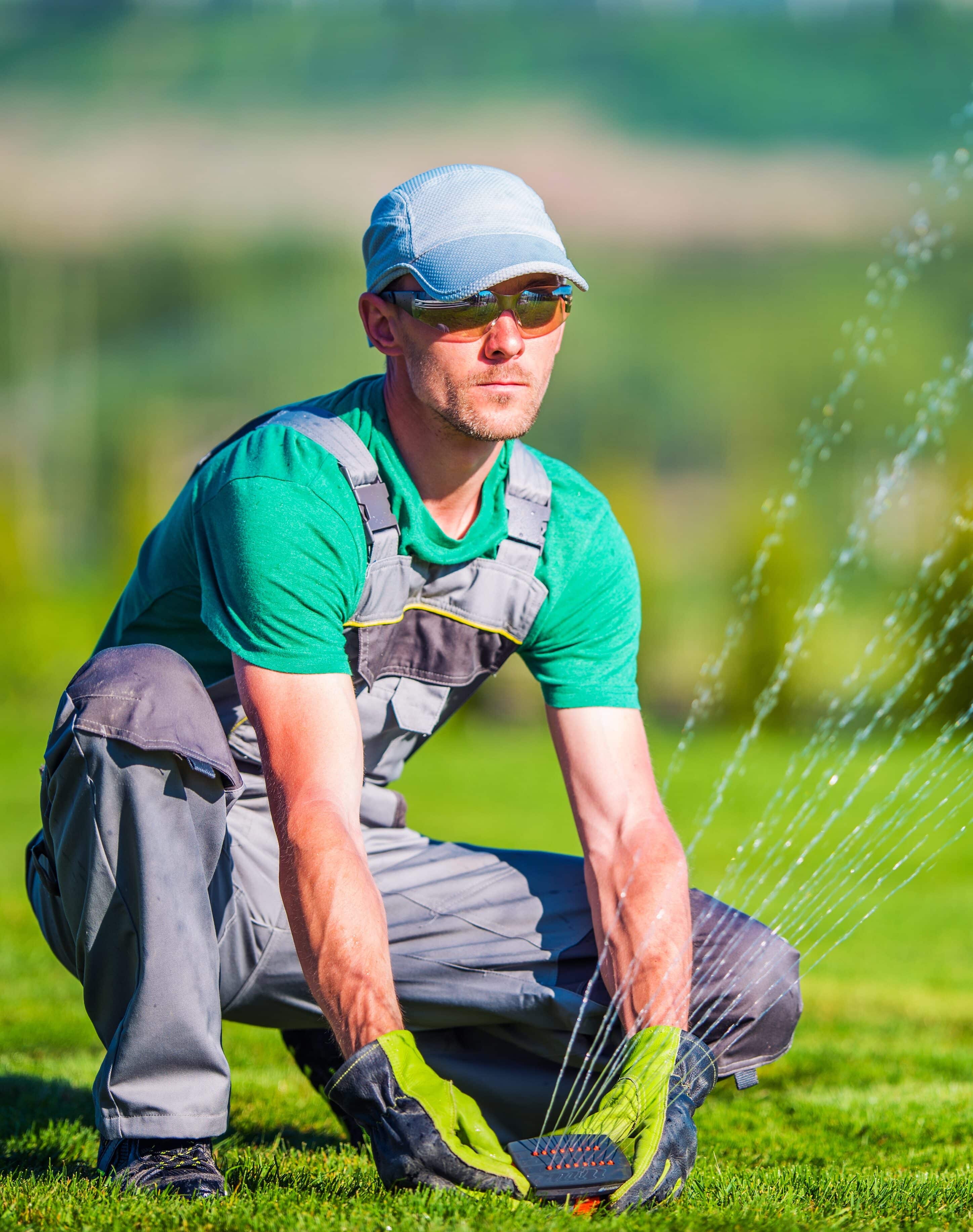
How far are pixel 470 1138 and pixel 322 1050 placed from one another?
4.36ft

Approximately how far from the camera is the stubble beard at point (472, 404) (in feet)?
11.4

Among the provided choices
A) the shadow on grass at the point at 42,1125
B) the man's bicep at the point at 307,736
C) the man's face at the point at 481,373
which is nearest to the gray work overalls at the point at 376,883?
the man's bicep at the point at 307,736

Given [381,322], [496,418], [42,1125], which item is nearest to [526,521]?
[496,418]

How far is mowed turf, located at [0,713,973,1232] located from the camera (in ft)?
9.43

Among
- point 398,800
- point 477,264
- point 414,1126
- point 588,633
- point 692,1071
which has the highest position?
point 477,264

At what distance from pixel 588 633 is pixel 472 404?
673 mm

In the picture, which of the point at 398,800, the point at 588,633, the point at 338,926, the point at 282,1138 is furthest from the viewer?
the point at 282,1138

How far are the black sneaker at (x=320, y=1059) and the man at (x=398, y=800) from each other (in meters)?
0.01

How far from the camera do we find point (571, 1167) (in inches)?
114

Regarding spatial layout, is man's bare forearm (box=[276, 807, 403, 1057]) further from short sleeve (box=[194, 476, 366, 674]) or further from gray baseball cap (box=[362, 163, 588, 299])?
gray baseball cap (box=[362, 163, 588, 299])

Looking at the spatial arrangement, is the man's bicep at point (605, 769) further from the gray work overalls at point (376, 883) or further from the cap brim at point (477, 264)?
the cap brim at point (477, 264)

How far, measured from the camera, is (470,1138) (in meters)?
2.87

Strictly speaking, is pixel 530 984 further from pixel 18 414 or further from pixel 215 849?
pixel 18 414

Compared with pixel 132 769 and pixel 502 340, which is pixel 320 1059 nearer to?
pixel 132 769
